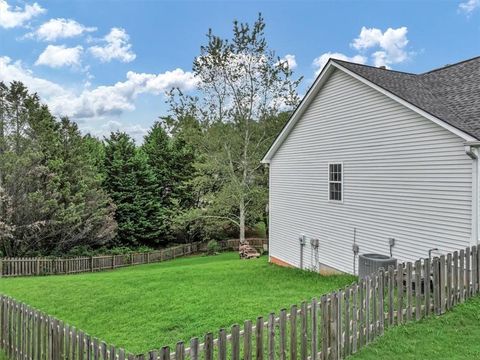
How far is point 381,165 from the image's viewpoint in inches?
390

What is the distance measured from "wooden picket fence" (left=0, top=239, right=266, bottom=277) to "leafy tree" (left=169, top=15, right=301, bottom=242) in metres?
4.44

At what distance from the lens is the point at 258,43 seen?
80.0ft

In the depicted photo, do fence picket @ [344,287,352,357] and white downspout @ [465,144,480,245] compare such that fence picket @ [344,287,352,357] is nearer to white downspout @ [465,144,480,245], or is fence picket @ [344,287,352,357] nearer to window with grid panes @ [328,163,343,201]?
white downspout @ [465,144,480,245]

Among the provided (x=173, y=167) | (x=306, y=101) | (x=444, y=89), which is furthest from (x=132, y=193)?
(x=444, y=89)

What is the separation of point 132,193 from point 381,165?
71.2ft

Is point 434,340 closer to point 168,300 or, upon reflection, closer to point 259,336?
point 259,336

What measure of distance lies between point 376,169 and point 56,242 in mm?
20368

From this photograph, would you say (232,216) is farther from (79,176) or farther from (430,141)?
(430,141)

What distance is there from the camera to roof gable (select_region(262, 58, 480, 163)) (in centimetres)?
820

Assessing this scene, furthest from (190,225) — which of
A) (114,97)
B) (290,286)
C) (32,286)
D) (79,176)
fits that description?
(290,286)

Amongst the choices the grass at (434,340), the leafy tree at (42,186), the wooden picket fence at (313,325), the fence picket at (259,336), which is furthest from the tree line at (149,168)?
the fence picket at (259,336)

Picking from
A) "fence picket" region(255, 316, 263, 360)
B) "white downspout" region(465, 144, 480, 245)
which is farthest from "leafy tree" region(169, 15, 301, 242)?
"fence picket" region(255, 316, 263, 360)

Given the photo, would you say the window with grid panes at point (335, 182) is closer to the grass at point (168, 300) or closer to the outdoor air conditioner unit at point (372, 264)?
the grass at point (168, 300)

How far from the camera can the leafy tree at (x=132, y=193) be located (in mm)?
27375
